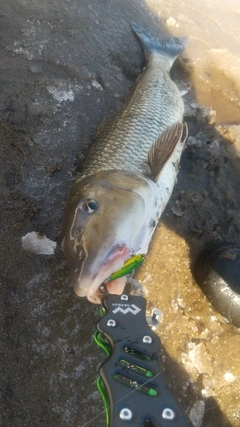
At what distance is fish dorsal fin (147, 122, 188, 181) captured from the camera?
332cm

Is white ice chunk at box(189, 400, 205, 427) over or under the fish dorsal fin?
under

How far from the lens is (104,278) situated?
7.56 ft

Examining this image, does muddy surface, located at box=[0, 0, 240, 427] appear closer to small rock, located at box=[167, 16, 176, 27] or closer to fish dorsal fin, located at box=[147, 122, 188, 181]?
fish dorsal fin, located at box=[147, 122, 188, 181]

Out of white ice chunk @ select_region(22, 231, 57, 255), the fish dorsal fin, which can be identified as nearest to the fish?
the fish dorsal fin

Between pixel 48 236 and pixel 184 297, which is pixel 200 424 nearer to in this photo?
pixel 184 297

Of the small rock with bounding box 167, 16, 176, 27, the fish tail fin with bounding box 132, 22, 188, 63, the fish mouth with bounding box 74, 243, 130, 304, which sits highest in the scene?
the small rock with bounding box 167, 16, 176, 27

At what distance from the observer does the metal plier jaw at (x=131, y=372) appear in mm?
1578

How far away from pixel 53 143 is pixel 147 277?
162 cm

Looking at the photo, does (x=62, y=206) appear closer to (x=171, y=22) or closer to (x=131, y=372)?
(x=131, y=372)

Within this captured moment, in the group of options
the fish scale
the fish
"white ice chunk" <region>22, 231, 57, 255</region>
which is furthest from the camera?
the fish scale

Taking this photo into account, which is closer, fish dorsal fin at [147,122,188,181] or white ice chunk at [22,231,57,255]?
white ice chunk at [22,231,57,255]

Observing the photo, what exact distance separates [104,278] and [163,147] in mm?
1655

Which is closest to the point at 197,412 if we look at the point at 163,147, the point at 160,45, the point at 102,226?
the point at 102,226

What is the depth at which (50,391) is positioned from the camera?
2576 millimetres
